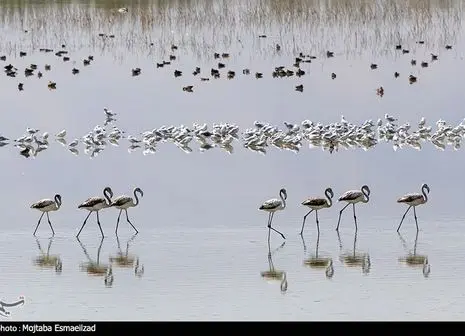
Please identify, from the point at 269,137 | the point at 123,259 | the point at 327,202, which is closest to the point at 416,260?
the point at 327,202

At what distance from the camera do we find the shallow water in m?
15.5

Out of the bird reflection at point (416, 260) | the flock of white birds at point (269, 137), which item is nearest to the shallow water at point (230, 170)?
the bird reflection at point (416, 260)

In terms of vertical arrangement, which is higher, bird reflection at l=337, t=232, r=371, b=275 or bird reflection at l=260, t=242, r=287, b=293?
bird reflection at l=337, t=232, r=371, b=275

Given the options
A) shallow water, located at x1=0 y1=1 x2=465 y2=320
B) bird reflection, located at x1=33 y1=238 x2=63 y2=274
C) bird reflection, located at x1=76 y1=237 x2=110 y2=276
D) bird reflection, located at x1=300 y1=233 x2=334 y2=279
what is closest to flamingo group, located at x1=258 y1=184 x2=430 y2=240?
shallow water, located at x1=0 y1=1 x2=465 y2=320

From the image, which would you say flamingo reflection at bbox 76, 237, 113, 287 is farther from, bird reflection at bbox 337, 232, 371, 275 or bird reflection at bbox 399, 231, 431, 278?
bird reflection at bbox 399, 231, 431, 278

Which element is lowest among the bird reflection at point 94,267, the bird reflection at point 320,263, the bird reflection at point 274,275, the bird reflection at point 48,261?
the bird reflection at point 274,275

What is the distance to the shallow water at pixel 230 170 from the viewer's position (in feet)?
50.8

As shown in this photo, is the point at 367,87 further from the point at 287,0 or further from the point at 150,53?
the point at 287,0

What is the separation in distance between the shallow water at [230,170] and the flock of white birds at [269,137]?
41 cm

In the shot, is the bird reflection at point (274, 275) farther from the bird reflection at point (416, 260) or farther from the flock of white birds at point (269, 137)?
the flock of white birds at point (269, 137)

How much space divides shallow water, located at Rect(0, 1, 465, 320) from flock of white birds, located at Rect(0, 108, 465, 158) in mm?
413

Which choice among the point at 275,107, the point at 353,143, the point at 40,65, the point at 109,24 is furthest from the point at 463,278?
the point at 109,24

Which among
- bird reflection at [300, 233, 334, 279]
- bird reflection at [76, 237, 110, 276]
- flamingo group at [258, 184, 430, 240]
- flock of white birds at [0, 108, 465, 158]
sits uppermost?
flock of white birds at [0, 108, 465, 158]

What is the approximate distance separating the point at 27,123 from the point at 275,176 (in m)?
9.04
